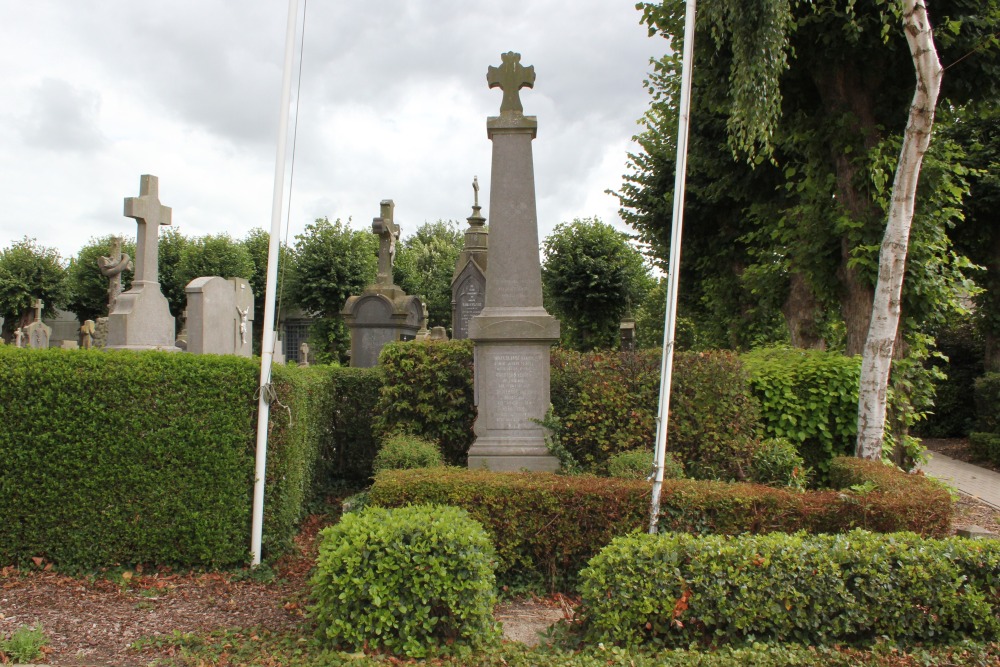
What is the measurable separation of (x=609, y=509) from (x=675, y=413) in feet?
8.52

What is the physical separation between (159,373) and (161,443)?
604 millimetres

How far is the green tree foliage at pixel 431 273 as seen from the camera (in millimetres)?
41406

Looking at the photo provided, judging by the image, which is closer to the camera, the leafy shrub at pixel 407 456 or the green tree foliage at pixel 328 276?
the leafy shrub at pixel 407 456

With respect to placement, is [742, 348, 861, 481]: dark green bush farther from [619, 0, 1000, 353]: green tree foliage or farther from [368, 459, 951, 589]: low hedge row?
Result: [368, 459, 951, 589]: low hedge row

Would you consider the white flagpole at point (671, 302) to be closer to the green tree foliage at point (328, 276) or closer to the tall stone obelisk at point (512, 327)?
the tall stone obelisk at point (512, 327)

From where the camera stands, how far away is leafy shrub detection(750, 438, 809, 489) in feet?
24.4

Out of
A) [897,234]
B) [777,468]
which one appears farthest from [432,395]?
[897,234]

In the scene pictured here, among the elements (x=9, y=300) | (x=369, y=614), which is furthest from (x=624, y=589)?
(x=9, y=300)

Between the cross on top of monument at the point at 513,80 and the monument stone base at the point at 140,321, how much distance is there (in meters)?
5.11

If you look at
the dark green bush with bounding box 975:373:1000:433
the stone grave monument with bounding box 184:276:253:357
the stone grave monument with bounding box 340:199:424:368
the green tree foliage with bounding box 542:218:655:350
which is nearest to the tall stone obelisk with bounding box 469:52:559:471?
the stone grave monument with bounding box 184:276:253:357

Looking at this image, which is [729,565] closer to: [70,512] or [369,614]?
[369,614]

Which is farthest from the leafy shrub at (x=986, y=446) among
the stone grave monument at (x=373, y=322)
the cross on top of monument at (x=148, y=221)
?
the cross on top of monument at (x=148, y=221)

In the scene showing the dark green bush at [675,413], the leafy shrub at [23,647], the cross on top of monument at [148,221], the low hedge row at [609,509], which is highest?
the cross on top of monument at [148,221]

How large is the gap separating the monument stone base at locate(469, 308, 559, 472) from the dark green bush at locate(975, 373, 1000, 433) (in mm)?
13827
